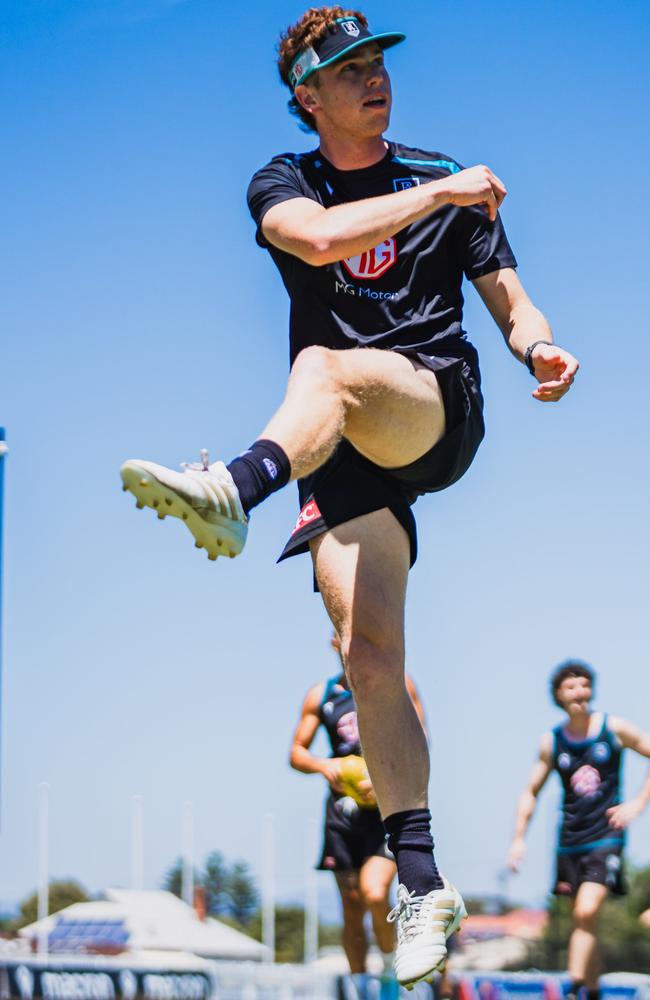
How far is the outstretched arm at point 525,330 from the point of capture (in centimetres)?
431

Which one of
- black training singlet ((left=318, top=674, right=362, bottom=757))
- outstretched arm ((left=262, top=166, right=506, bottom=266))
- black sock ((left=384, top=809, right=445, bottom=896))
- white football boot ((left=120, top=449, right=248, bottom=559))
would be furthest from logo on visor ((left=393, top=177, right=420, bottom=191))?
black training singlet ((left=318, top=674, right=362, bottom=757))

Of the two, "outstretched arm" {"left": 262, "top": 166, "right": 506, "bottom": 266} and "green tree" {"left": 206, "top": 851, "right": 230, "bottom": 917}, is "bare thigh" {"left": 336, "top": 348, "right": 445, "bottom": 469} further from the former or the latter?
"green tree" {"left": 206, "top": 851, "right": 230, "bottom": 917}

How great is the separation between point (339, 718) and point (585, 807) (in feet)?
5.96

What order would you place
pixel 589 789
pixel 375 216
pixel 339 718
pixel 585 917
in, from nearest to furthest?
pixel 375 216 < pixel 339 718 < pixel 585 917 < pixel 589 789

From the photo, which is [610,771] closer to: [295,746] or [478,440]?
[295,746]

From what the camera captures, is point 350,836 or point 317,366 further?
point 350,836

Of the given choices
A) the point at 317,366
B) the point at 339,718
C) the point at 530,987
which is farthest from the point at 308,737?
the point at 317,366

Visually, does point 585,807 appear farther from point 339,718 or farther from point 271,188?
point 271,188

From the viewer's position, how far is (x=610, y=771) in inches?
377

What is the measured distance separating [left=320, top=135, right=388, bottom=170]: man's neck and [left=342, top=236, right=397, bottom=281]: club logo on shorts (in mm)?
A: 327

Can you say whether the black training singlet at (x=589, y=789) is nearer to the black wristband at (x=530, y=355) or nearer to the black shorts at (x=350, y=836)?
the black shorts at (x=350, y=836)

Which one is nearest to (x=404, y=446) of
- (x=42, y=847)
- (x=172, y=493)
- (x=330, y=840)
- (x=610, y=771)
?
(x=172, y=493)

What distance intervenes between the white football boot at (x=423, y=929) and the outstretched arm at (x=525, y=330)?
1451mm

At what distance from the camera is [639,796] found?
9414 mm
